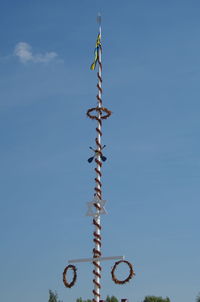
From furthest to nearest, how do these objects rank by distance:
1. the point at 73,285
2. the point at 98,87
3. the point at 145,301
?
the point at 145,301, the point at 98,87, the point at 73,285

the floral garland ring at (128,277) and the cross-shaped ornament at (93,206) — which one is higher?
the cross-shaped ornament at (93,206)

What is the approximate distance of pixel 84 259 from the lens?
21.8m

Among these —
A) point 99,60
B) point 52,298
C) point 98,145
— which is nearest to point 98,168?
point 98,145

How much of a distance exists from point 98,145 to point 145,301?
69.7 metres

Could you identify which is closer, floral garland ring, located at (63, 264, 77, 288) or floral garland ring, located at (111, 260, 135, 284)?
floral garland ring, located at (111, 260, 135, 284)

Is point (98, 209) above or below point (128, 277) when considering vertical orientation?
above

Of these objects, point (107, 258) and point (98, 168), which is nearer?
point (107, 258)

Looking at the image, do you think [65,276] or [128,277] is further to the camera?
[65,276]

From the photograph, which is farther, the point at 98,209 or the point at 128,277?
the point at 98,209

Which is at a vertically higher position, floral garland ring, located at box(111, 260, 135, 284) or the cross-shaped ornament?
the cross-shaped ornament

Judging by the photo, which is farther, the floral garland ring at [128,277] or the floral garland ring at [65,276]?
the floral garland ring at [65,276]

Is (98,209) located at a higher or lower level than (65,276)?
higher

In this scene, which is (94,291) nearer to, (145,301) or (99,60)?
(99,60)

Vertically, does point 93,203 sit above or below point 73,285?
above
